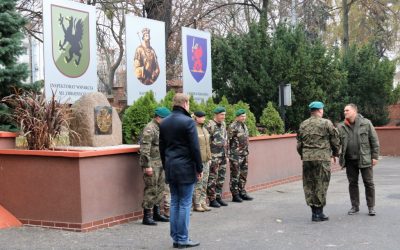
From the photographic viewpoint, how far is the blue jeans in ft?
24.6

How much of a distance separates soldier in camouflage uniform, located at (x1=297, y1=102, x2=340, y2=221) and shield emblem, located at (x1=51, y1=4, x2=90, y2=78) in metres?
4.47

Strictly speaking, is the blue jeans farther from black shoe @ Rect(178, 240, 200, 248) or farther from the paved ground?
the paved ground

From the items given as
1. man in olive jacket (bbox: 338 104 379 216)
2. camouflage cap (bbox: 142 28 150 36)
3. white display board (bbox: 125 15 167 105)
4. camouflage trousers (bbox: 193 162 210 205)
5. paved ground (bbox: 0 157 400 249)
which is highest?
camouflage cap (bbox: 142 28 150 36)

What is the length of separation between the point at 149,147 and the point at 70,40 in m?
3.21

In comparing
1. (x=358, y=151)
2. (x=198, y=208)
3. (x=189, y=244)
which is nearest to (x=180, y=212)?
(x=189, y=244)

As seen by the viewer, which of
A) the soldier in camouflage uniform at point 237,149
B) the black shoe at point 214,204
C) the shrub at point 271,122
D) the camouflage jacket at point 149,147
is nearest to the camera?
the camouflage jacket at point 149,147

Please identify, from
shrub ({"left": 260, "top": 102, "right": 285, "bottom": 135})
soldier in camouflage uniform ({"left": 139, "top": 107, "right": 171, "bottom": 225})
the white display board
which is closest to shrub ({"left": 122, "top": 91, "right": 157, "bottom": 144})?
the white display board

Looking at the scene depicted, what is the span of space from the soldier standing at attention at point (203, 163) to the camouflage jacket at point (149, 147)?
1.00m

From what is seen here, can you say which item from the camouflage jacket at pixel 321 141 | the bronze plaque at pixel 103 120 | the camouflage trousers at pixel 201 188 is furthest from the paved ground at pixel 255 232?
the bronze plaque at pixel 103 120

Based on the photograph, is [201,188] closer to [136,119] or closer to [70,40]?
[136,119]

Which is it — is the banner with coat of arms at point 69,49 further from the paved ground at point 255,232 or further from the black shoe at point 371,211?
the black shoe at point 371,211

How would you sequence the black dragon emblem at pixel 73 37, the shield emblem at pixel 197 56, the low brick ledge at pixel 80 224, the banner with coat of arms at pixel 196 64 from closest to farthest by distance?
the low brick ledge at pixel 80 224 < the black dragon emblem at pixel 73 37 < the banner with coat of arms at pixel 196 64 < the shield emblem at pixel 197 56

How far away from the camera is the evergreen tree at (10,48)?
11344mm

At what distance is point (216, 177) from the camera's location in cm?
1127
